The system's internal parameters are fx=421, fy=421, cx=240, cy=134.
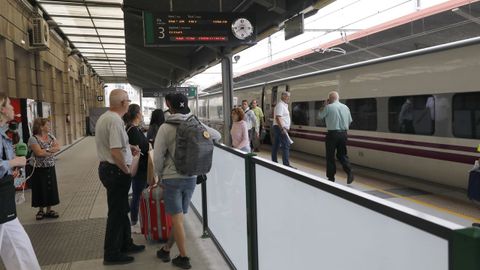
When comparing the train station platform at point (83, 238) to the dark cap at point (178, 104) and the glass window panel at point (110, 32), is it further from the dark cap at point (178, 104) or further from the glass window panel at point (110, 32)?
the glass window panel at point (110, 32)

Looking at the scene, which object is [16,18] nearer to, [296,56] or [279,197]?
[279,197]

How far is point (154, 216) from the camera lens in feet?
15.4

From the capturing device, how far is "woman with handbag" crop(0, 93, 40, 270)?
9.73 feet

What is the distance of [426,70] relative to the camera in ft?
24.9

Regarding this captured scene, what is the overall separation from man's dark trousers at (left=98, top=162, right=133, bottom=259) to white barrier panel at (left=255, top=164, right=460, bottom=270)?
1.60 meters

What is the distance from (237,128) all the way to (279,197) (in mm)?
4769

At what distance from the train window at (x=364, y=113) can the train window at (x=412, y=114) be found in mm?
575

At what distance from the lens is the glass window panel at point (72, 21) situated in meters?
13.6

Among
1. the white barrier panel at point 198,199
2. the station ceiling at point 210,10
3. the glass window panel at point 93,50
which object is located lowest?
the white barrier panel at point 198,199

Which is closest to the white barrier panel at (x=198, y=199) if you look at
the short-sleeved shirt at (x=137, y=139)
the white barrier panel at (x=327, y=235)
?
the short-sleeved shirt at (x=137, y=139)

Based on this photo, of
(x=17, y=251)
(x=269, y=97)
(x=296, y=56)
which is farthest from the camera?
(x=296, y=56)

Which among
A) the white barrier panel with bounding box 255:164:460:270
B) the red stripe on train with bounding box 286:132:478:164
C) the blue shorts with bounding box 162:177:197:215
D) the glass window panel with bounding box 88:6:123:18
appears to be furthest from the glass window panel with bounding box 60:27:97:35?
the white barrier panel with bounding box 255:164:460:270

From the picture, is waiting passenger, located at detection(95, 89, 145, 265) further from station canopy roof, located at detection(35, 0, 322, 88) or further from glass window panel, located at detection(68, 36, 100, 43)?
glass window panel, located at detection(68, 36, 100, 43)

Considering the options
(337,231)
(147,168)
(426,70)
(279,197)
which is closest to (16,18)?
(147,168)
